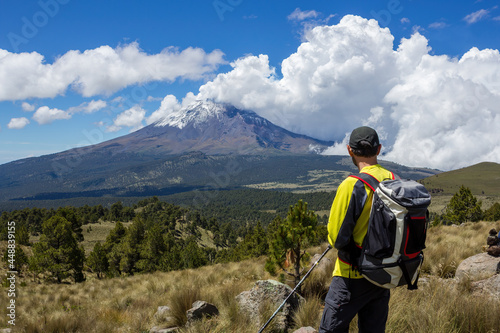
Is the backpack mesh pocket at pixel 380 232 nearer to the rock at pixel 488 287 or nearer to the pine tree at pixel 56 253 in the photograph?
the rock at pixel 488 287

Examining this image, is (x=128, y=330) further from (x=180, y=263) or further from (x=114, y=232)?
(x=114, y=232)

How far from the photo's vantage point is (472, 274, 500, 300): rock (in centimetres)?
437

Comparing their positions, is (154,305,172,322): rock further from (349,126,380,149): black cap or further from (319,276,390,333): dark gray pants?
(349,126,380,149): black cap

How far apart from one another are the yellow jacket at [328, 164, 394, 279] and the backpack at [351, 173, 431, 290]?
0.11 metres

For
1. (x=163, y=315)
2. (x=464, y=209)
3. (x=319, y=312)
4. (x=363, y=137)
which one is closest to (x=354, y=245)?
(x=363, y=137)

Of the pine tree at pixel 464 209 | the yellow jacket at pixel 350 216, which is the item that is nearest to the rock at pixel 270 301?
the yellow jacket at pixel 350 216

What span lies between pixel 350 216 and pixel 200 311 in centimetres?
384

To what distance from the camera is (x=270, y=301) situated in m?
4.82

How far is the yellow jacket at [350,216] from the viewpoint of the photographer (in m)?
2.45

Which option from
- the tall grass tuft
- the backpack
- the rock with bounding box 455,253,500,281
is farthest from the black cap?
the tall grass tuft

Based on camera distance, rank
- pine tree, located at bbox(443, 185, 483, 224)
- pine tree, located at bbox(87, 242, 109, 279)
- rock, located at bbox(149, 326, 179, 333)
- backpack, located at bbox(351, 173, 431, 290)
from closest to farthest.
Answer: backpack, located at bbox(351, 173, 431, 290) < rock, located at bbox(149, 326, 179, 333) < pine tree, located at bbox(87, 242, 109, 279) < pine tree, located at bbox(443, 185, 483, 224)

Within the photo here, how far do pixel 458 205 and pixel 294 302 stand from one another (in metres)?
42.7

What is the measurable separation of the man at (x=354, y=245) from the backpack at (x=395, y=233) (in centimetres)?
14

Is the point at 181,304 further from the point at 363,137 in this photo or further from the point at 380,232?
the point at 363,137
